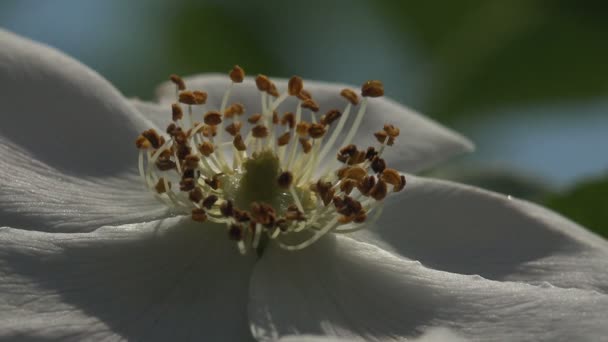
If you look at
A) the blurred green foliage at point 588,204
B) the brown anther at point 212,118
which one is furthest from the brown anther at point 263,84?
the blurred green foliage at point 588,204

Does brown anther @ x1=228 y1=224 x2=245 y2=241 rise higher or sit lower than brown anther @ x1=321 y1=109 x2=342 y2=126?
lower

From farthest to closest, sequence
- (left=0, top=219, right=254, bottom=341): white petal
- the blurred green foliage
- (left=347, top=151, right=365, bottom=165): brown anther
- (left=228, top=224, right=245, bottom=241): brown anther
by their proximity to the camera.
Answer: the blurred green foliage → (left=347, top=151, right=365, bottom=165): brown anther → (left=228, top=224, right=245, bottom=241): brown anther → (left=0, top=219, right=254, bottom=341): white petal

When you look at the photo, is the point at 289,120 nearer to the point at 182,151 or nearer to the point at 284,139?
the point at 284,139

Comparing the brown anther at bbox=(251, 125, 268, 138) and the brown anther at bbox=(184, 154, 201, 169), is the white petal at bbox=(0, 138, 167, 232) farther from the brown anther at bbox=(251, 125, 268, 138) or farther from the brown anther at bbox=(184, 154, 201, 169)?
the brown anther at bbox=(251, 125, 268, 138)

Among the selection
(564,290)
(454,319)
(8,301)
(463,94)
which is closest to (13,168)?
(8,301)

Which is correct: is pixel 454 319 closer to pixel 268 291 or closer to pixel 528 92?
pixel 268 291

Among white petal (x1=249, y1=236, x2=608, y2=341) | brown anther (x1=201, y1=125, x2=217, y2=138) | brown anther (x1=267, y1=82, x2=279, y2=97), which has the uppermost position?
brown anther (x1=267, y1=82, x2=279, y2=97)

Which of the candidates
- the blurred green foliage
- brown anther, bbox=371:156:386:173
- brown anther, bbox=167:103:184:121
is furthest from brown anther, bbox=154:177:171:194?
the blurred green foliage

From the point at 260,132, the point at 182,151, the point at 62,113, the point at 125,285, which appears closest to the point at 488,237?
the point at 260,132
